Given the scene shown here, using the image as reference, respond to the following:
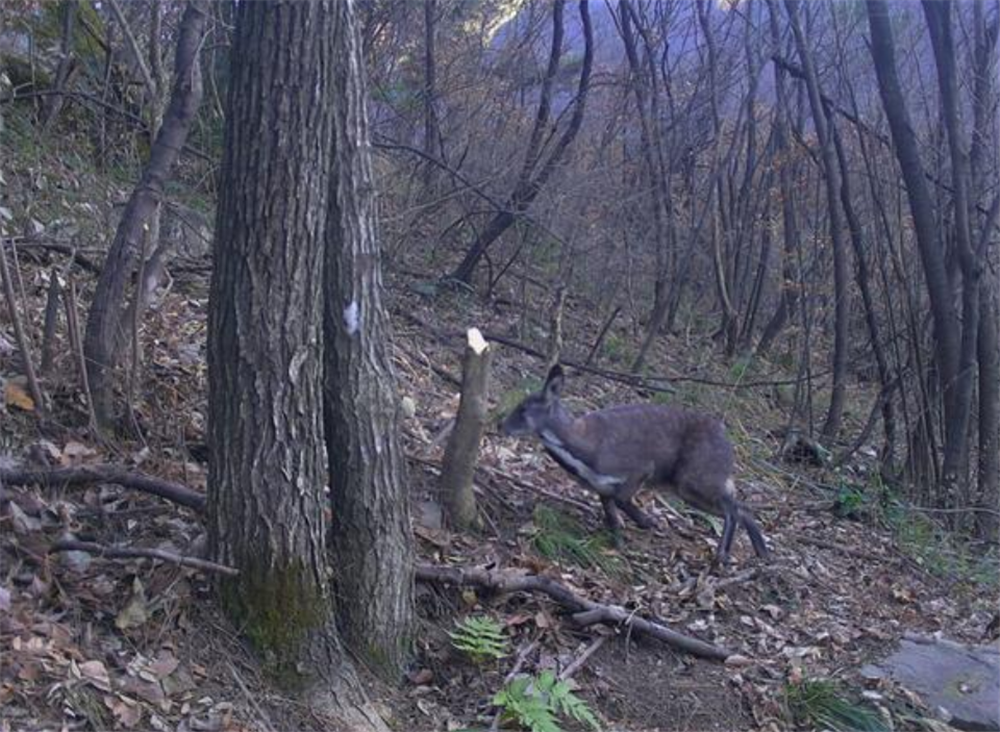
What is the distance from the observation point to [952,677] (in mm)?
8828

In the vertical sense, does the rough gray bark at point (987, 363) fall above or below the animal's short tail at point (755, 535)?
above

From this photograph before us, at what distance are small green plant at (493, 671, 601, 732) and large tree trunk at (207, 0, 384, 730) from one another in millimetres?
875

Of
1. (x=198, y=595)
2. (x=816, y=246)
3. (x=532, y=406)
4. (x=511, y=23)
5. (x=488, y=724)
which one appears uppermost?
(x=511, y=23)

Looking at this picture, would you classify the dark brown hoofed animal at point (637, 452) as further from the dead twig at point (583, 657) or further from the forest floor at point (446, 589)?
the dead twig at point (583, 657)

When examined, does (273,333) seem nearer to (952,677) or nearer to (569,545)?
(569,545)

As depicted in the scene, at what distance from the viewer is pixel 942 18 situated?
1443cm

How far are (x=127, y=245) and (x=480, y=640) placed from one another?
138 inches

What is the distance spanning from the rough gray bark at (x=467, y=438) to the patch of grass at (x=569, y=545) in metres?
0.56

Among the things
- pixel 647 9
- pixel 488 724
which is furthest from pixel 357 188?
pixel 647 9

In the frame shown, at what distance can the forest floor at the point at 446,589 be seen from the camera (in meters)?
6.58

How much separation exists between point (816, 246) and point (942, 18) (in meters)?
5.22

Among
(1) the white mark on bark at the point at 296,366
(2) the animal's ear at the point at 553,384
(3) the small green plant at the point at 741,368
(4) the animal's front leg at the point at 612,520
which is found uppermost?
(1) the white mark on bark at the point at 296,366

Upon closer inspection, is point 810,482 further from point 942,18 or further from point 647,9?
point 647,9

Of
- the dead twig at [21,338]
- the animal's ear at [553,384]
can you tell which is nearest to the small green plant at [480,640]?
the animal's ear at [553,384]
